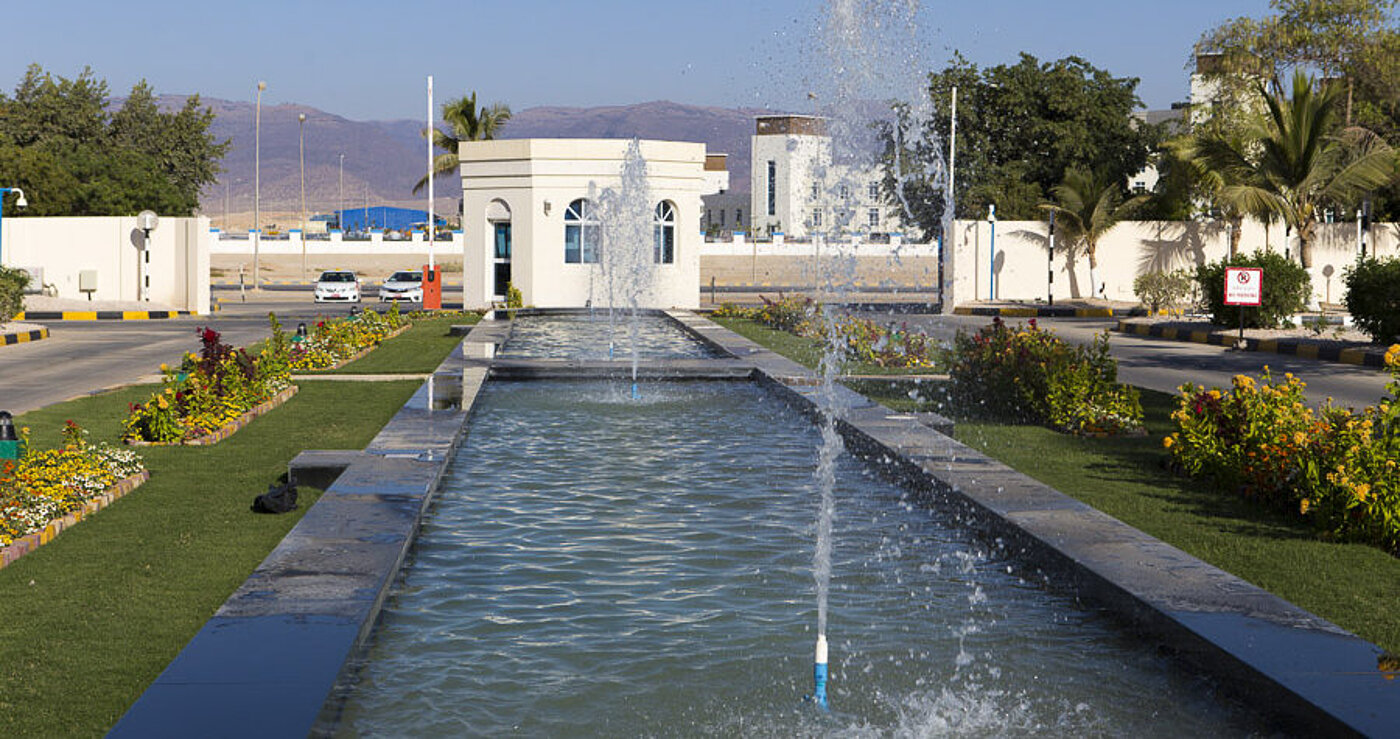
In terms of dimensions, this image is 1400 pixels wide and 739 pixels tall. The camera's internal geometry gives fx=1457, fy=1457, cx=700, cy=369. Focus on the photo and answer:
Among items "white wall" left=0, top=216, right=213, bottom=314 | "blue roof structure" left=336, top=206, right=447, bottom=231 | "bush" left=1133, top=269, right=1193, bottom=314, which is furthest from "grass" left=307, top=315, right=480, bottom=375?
"blue roof structure" left=336, top=206, right=447, bottom=231

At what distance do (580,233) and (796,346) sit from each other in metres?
15.5

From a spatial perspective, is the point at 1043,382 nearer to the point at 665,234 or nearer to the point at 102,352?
the point at 102,352

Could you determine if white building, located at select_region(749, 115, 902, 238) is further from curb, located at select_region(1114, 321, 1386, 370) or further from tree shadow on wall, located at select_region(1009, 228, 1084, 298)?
curb, located at select_region(1114, 321, 1386, 370)

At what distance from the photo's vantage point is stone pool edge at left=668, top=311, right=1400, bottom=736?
518 centimetres

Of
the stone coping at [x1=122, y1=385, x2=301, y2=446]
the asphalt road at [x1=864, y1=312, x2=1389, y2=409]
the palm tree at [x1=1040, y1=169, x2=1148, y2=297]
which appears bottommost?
the stone coping at [x1=122, y1=385, x2=301, y2=446]

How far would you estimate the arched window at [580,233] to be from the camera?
38.8m

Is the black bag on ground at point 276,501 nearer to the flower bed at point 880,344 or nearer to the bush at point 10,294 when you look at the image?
the flower bed at point 880,344

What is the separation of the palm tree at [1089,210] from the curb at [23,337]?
2621 centimetres

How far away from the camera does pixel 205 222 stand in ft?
129

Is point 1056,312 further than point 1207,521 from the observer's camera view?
Yes

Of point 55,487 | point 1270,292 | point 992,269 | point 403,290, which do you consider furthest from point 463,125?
point 55,487

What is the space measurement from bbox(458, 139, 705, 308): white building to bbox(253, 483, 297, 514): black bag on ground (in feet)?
96.5

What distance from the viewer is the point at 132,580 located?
734 centimetres

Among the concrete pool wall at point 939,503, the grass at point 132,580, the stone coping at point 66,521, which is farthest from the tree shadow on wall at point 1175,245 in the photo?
the stone coping at point 66,521
